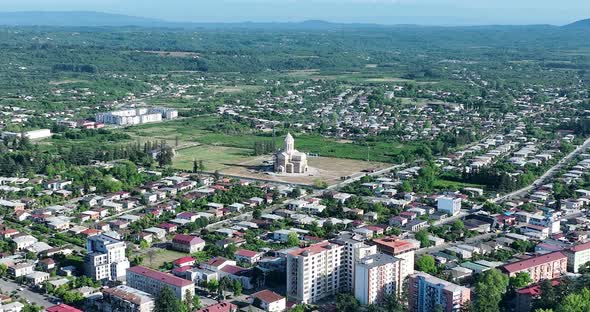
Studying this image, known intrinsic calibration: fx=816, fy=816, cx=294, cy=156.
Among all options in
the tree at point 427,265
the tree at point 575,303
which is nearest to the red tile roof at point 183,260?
the tree at point 427,265

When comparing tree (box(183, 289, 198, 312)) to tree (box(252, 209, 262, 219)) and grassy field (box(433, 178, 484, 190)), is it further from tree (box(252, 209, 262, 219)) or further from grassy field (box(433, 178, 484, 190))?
grassy field (box(433, 178, 484, 190))

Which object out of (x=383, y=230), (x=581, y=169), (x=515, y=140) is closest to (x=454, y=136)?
(x=515, y=140)

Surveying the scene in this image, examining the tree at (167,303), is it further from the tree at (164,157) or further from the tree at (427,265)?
the tree at (164,157)

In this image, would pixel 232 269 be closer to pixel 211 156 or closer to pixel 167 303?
pixel 167 303

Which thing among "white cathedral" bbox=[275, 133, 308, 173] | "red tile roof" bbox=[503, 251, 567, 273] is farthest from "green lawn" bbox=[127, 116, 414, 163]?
"red tile roof" bbox=[503, 251, 567, 273]

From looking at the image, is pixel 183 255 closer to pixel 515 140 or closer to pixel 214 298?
pixel 214 298
